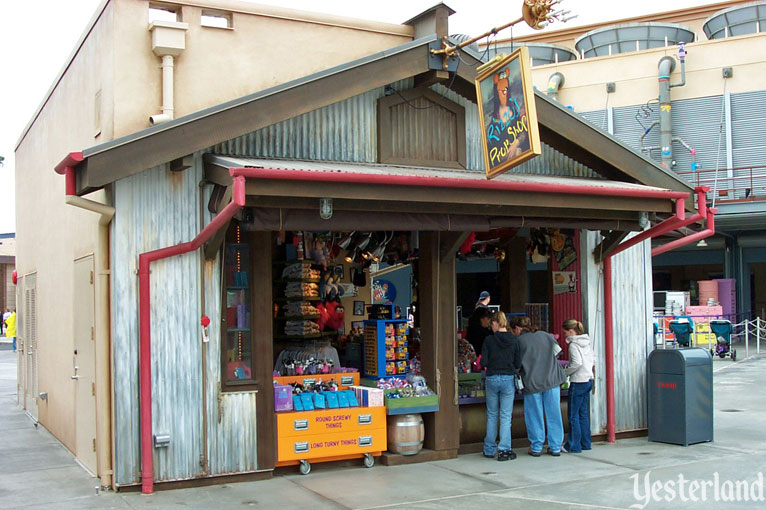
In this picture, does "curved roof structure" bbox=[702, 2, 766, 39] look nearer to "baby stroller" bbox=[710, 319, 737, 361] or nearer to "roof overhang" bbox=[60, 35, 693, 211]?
"baby stroller" bbox=[710, 319, 737, 361]

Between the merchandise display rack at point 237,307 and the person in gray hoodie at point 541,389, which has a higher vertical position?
the merchandise display rack at point 237,307

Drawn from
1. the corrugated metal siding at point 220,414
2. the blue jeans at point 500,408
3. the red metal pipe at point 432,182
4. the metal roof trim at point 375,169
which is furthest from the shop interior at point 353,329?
the red metal pipe at point 432,182

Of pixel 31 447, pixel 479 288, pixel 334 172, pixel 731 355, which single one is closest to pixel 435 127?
pixel 334 172

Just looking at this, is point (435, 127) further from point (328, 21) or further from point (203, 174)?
point (203, 174)

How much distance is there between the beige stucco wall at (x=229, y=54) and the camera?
8.91m

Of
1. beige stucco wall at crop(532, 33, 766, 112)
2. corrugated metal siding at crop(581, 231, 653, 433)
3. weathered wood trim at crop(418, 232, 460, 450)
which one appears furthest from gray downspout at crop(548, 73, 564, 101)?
weathered wood trim at crop(418, 232, 460, 450)

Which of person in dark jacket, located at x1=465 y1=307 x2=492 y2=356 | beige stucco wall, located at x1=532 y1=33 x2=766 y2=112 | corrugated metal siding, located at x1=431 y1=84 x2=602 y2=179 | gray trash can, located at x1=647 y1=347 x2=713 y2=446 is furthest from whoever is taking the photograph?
beige stucco wall, located at x1=532 y1=33 x2=766 y2=112

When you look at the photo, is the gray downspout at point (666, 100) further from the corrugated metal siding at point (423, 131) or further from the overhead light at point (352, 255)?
the corrugated metal siding at point (423, 131)

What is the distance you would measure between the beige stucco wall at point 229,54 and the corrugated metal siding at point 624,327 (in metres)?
4.31

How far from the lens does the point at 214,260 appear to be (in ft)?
29.6

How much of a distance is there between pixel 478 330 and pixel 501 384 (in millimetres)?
2215

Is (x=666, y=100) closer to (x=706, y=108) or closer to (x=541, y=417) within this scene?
(x=706, y=108)

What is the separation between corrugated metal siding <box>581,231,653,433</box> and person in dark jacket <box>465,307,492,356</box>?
1.51 meters

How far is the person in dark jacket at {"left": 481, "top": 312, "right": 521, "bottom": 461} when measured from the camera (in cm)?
1014
